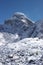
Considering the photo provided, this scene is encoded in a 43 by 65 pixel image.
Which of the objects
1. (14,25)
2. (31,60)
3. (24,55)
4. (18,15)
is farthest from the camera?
(18,15)

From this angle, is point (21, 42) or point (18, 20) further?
point (18, 20)

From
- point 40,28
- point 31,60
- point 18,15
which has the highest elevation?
point 18,15

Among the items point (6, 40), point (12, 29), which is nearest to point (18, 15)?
point (12, 29)

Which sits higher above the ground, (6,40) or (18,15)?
(18,15)

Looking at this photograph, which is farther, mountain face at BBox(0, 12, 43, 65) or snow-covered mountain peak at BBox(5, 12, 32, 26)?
snow-covered mountain peak at BBox(5, 12, 32, 26)

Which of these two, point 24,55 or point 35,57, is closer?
Result: point 35,57

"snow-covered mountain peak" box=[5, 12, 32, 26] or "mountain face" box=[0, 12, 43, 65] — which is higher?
"snow-covered mountain peak" box=[5, 12, 32, 26]

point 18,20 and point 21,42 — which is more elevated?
point 18,20

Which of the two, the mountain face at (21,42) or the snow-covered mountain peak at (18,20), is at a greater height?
the snow-covered mountain peak at (18,20)

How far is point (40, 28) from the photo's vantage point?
→ 3033cm

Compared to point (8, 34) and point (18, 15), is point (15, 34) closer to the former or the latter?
point (8, 34)

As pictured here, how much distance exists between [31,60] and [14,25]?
79.5 ft

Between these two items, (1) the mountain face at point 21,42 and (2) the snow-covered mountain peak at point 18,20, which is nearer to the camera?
(1) the mountain face at point 21,42

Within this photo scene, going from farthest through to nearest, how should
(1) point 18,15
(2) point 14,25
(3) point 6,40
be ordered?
(1) point 18,15
(2) point 14,25
(3) point 6,40
